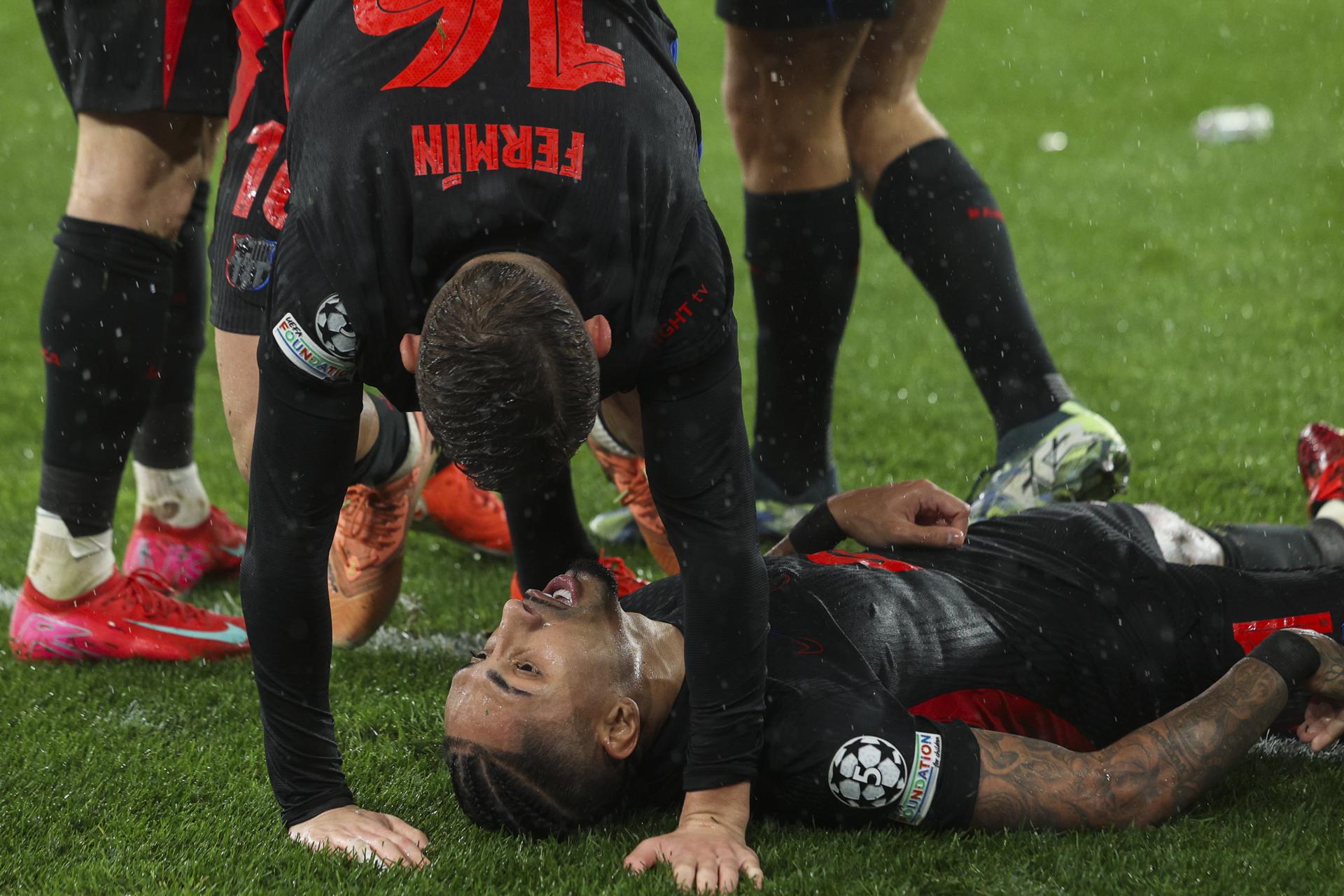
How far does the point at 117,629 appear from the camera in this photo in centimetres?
330

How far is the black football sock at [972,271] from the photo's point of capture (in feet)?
11.0

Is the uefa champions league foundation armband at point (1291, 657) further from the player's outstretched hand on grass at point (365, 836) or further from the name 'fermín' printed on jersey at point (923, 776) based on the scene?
the player's outstretched hand on grass at point (365, 836)

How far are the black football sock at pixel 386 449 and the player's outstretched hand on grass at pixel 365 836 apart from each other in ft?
3.11

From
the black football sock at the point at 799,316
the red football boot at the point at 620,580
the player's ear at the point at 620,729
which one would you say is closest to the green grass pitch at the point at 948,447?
the player's ear at the point at 620,729

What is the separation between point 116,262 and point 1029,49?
10.6m

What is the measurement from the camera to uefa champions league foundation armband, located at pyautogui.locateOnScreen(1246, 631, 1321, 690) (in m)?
2.43

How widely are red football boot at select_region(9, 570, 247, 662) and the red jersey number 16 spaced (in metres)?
1.63

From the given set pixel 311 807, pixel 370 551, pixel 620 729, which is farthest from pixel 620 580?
pixel 311 807

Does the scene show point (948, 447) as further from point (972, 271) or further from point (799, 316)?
point (972, 271)

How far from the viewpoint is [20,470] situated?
191 inches

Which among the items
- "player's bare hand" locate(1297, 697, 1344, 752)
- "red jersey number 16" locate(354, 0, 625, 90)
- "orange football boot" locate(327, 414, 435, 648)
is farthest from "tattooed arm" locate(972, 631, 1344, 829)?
"orange football boot" locate(327, 414, 435, 648)

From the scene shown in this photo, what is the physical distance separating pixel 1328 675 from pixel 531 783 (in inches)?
53.9

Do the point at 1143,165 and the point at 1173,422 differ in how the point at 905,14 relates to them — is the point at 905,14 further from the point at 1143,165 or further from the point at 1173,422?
the point at 1143,165

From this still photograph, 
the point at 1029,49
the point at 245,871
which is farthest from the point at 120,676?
the point at 1029,49
